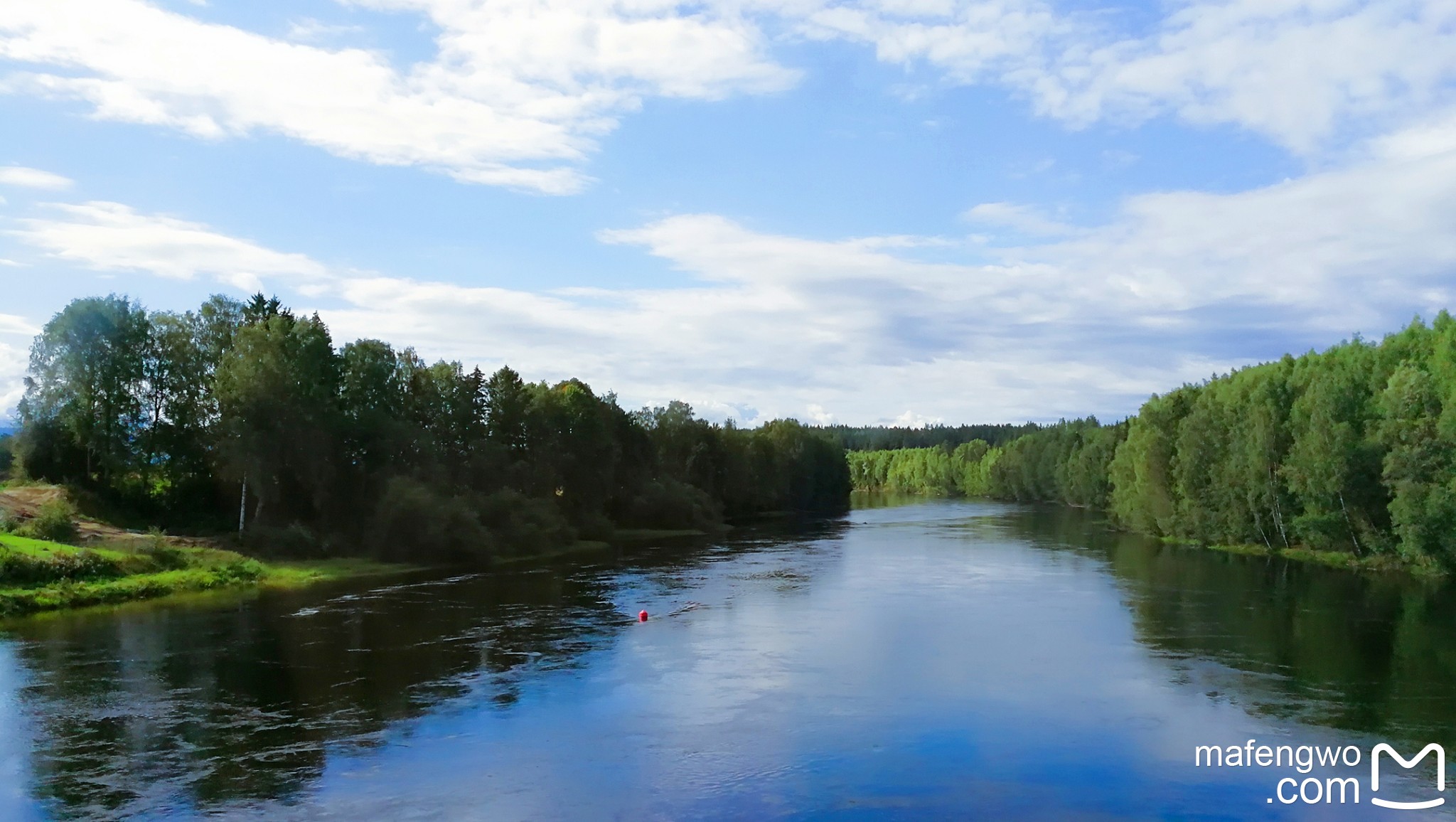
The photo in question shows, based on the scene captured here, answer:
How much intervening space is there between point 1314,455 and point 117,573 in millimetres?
69272

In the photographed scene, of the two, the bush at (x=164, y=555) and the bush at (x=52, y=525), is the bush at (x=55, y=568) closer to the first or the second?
the bush at (x=164, y=555)

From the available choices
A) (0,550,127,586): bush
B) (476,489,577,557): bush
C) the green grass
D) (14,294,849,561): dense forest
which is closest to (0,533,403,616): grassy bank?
(0,550,127,586): bush

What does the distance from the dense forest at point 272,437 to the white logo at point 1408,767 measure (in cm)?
5038

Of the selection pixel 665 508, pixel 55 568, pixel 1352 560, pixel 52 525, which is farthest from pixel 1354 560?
pixel 52 525

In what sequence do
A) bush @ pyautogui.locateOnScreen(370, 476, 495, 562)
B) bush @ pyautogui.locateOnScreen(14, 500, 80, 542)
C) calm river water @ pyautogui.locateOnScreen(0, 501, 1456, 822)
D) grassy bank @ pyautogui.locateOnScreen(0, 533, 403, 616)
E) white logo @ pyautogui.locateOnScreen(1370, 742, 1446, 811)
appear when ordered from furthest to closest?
bush @ pyautogui.locateOnScreen(370, 476, 495, 562) → bush @ pyautogui.locateOnScreen(14, 500, 80, 542) → grassy bank @ pyautogui.locateOnScreen(0, 533, 403, 616) → calm river water @ pyautogui.locateOnScreen(0, 501, 1456, 822) → white logo @ pyautogui.locateOnScreen(1370, 742, 1446, 811)

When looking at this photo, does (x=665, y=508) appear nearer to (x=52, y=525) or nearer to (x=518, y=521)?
(x=518, y=521)

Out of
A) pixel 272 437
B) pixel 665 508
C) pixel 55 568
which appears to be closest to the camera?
pixel 55 568

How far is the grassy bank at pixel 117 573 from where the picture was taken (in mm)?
40625

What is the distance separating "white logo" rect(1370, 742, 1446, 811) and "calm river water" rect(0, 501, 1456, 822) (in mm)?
238

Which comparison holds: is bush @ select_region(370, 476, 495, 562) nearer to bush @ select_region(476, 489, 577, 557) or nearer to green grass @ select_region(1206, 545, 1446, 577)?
bush @ select_region(476, 489, 577, 557)

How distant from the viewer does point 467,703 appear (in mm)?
26594

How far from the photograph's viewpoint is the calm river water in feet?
63.4

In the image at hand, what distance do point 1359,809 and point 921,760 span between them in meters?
8.11

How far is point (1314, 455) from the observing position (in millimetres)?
66750
